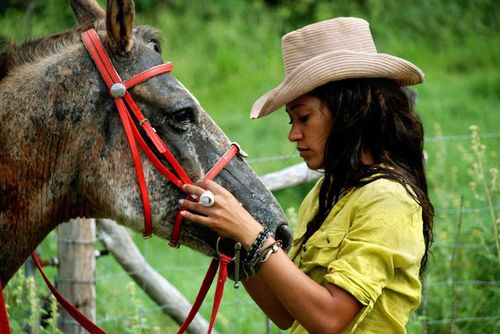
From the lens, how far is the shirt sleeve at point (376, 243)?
2.62 meters

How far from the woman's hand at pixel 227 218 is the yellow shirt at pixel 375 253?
11.5 inches

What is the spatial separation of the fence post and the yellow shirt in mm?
1663

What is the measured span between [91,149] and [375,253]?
1.04m

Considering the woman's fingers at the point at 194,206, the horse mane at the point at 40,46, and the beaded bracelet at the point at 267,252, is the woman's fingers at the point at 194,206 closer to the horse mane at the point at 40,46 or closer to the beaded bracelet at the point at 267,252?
the beaded bracelet at the point at 267,252

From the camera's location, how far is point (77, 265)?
4.19m

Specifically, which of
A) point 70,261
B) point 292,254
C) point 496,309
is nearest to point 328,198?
point 292,254

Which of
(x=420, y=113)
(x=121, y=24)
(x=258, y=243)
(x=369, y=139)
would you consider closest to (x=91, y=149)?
(x=121, y=24)

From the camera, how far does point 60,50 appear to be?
2.96 m

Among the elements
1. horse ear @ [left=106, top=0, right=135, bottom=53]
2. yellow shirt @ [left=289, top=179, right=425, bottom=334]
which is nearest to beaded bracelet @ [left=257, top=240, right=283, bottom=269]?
yellow shirt @ [left=289, top=179, right=425, bottom=334]

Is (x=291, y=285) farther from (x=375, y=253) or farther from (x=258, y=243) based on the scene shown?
(x=375, y=253)

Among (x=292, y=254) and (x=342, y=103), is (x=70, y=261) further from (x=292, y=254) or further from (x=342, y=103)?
(x=342, y=103)

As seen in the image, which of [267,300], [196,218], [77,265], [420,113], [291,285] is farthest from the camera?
[420,113]

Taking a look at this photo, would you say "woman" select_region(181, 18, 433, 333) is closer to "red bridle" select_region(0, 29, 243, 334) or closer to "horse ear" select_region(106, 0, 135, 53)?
"red bridle" select_region(0, 29, 243, 334)

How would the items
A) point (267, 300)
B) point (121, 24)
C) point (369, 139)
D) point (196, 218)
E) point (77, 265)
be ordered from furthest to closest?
point (77, 265) < point (267, 300) < point (369, 139) < point (121, 24) < point (196, 218)
